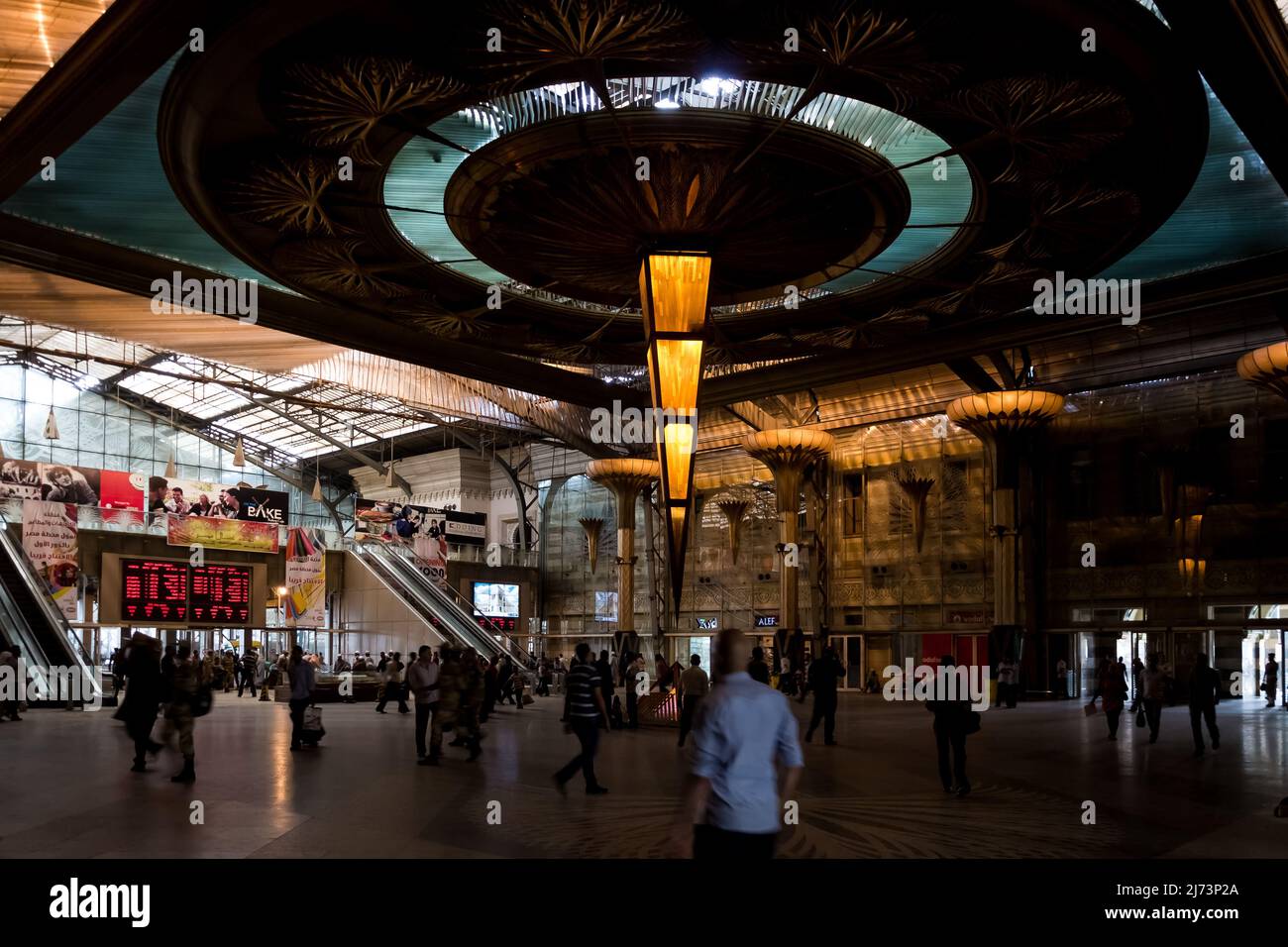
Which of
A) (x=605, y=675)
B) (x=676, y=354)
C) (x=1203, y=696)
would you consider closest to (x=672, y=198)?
(x=676, y=354)

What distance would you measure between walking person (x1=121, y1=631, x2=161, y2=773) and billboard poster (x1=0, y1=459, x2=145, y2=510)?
2349 centimetres

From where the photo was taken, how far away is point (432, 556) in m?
40.5

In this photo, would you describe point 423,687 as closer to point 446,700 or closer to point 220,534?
point 446,700

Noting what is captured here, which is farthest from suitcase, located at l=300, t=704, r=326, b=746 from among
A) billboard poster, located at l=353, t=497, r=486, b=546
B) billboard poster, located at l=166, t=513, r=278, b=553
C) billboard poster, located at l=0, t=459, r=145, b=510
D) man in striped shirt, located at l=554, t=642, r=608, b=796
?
billboard poster, located at l=353, t=497, r=486, b=546

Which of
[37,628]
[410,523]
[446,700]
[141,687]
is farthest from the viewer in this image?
[410,523]

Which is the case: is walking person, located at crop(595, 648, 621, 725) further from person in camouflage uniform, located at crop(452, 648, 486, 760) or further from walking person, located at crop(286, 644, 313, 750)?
walking person, located at crop(286, 644, 313, 750)

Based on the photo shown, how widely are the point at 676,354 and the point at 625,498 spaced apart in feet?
56.4

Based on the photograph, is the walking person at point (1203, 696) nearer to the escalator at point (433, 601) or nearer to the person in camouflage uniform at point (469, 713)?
the person in camouflage uniform at point (469, 713)

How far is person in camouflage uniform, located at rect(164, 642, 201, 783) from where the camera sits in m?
11.1

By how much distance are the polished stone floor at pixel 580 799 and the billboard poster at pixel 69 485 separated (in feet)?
62.9

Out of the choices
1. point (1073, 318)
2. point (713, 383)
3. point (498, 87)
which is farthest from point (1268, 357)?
point (498, 87)

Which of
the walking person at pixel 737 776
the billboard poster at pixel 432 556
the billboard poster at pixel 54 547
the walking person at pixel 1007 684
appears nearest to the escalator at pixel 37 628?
the billboard poster at pixel 54 547

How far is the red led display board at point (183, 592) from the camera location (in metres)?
31.6

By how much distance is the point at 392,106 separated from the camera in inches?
397
